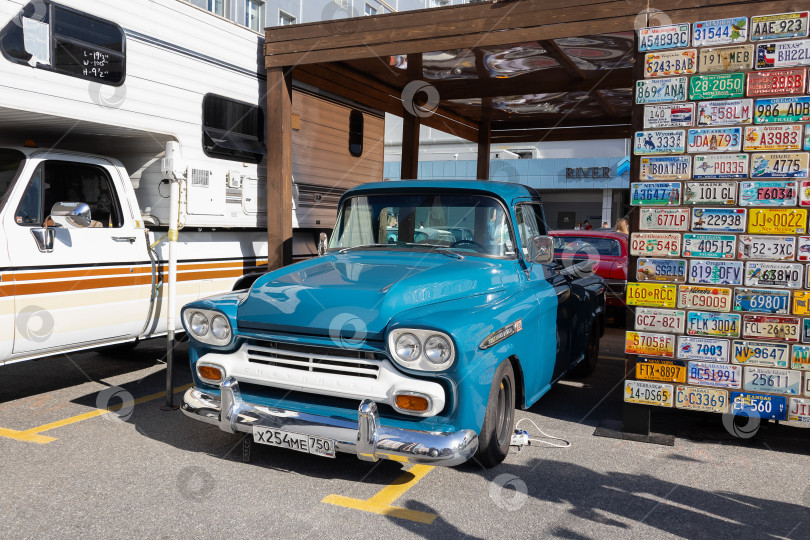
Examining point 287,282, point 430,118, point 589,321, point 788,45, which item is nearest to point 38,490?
point 287,282

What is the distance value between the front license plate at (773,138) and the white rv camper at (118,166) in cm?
414

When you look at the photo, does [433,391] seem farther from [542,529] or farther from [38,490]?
[38,490]

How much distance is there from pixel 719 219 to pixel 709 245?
186 mm

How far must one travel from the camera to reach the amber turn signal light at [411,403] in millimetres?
3545

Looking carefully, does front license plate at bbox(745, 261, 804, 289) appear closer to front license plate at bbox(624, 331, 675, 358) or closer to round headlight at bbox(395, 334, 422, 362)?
front license plate at bbox(624, 331, 675, 358)

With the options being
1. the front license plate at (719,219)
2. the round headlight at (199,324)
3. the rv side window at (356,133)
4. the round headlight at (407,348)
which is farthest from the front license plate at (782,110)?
the rv side window at (356,133)

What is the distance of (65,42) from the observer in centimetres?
528

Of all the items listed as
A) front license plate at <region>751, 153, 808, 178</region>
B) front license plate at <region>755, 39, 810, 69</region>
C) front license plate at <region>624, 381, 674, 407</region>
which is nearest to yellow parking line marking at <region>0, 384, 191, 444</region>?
front license plate at <region>624, 381, 674, 407</region>

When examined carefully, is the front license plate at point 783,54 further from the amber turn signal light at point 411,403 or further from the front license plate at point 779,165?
the amber turn signal light at point 411,403

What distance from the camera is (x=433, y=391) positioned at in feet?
11.5

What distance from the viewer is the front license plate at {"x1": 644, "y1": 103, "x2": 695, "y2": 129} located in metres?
4.56

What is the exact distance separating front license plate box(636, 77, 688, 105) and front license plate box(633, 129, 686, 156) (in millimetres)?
218

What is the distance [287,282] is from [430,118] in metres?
8.26

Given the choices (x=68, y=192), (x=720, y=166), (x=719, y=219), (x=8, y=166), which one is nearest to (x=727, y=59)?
(x=720, y=166)
